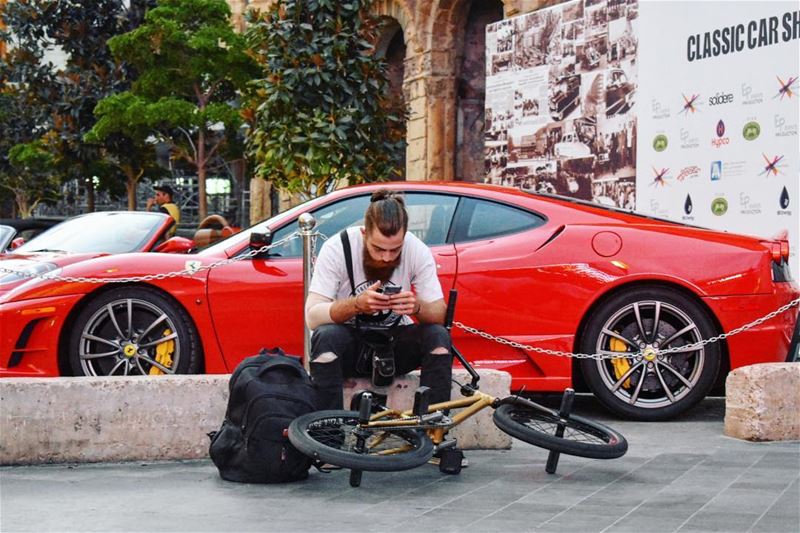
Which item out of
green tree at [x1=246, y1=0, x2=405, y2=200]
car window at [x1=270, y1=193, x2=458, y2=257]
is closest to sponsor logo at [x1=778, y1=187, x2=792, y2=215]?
car window at [x1=270, y1=193, x2=458, y2=257]

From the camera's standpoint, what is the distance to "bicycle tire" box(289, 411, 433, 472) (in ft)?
15.9

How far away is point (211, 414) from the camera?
6031mm

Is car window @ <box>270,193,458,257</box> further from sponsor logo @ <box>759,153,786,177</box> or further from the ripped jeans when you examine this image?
sponsor logo @ <box>759,153,786,177</box>

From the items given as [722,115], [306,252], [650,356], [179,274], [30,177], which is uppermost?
[30,177]

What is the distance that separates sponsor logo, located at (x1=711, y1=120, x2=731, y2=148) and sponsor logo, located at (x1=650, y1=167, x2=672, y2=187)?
0.68 metres

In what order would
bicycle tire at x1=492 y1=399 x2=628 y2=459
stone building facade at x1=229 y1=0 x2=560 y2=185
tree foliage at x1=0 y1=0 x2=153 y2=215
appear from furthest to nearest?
tree foliage at x1=0 y1=0 x2=153 y2=215, stone building facade at x1=229 y1=0 x2=560 y2=185, bicycle tire at x1=492 y1=399 x2=628 y2=459

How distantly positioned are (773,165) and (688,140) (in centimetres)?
96

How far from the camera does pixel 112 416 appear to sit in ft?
19.5

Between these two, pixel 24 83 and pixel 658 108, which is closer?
pixel 658 108

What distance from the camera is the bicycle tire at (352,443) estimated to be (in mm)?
4859

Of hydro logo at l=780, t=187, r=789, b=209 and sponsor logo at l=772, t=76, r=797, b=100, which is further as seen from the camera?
hydro logo at l=780, t=187, r=789, b=209

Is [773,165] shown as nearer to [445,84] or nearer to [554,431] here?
[554,431]

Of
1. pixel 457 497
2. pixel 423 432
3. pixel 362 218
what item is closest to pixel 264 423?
pixel 423 432

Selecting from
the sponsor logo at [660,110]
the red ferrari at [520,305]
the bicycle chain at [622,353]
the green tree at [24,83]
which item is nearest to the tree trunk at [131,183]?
the green tree at [24,83]
